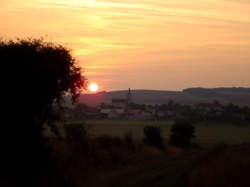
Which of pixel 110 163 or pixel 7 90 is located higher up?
pixel 7 90

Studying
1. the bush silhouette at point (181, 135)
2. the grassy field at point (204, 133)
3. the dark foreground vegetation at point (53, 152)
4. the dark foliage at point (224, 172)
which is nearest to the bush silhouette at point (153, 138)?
the grassy field at point (204, 133)

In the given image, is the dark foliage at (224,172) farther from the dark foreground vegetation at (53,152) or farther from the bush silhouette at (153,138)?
the bush silhouette at (153,138)

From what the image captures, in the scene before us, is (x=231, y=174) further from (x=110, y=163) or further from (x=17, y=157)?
(x=110, y=163)

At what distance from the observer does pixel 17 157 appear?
22641 millimetres

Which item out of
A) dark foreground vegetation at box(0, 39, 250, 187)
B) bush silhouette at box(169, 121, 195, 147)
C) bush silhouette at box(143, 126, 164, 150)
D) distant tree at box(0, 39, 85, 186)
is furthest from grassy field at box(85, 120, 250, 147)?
distant tree at box(0, 39, 85, 186)

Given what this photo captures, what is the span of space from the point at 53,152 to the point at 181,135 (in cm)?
2008

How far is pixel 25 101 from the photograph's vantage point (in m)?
23.3

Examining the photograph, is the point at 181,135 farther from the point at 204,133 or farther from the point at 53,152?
the point at 53,152

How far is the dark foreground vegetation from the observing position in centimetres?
2003

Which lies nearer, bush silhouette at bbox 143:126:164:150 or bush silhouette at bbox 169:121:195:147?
bush silhouette at bbox 143:126:164:150

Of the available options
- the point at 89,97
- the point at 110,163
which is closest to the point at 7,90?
the point at 110,163

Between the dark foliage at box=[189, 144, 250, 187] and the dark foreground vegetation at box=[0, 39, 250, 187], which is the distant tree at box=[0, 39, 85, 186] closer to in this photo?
the dark foreground vegetation at box=[0, 39, 250, 187]

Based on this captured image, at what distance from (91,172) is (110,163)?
4565 mm

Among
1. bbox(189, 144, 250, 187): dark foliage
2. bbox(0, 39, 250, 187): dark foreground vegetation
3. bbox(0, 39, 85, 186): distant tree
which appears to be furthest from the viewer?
bbox(0, 39, 85, 186): distant tree
